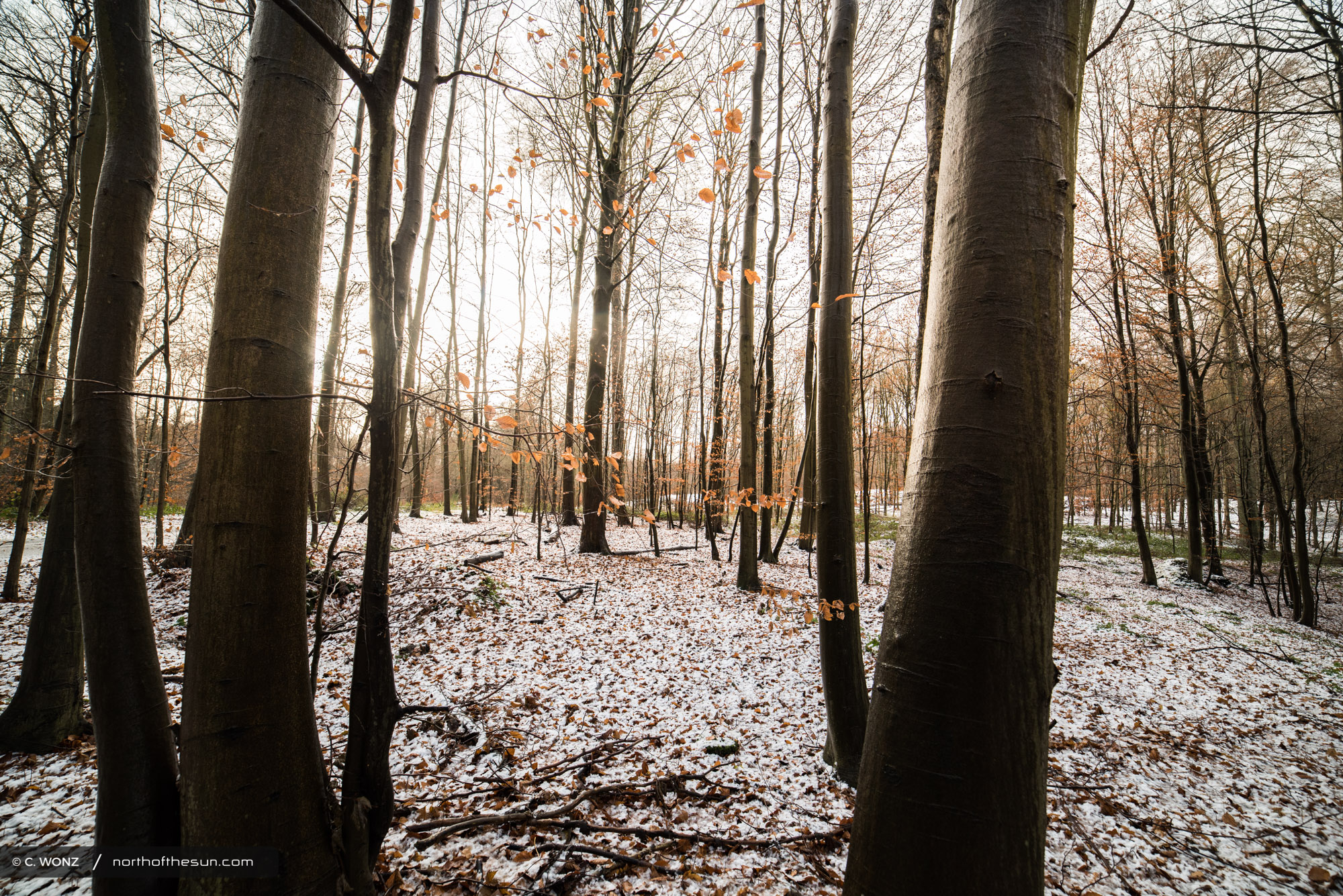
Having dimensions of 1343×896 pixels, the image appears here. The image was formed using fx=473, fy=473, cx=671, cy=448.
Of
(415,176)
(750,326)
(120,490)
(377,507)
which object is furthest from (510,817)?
(750,326)

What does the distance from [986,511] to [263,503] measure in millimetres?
2032

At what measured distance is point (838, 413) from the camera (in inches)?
117

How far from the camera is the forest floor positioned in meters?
2.23

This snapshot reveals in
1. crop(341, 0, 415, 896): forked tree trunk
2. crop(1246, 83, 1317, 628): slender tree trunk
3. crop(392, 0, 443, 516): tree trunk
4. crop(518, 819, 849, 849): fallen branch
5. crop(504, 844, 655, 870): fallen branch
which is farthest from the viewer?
crop(1246, 83, 1317, 628): slender tree trunk

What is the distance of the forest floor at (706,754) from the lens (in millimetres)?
2227

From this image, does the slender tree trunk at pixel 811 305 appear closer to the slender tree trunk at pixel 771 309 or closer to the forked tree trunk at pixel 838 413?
the slender tree trunk at pixel 771 309

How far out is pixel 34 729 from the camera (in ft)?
8.79

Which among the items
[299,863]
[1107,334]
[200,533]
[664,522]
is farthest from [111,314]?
[664,522]

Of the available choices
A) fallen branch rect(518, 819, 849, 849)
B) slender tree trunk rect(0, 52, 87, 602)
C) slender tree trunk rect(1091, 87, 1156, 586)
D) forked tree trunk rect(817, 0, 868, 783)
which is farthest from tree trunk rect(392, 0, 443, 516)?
slender tree trunk rect(1091, 87, 1156, 586)

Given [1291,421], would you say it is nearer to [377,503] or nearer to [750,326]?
[750,326]

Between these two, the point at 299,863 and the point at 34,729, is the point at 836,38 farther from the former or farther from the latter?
the point at 34,729

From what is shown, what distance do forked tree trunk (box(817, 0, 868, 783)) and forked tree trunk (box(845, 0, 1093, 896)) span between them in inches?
66.5

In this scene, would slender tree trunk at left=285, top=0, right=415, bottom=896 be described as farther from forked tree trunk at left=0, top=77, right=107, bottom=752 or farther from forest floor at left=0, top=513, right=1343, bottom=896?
forked tree trunk at left=0, top=77, right=107, bottom=752

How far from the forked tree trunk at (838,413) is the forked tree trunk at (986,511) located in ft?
5.54
